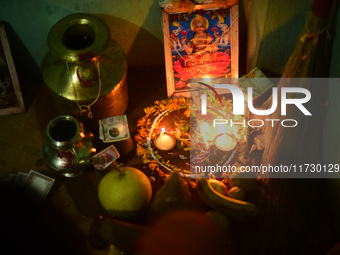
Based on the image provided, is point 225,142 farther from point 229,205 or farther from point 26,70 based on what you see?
point 26,70

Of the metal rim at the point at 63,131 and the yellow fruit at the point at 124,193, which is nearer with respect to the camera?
the yellow fruit at the point at 124,193

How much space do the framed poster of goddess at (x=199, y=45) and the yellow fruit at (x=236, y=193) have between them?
50.2 inches

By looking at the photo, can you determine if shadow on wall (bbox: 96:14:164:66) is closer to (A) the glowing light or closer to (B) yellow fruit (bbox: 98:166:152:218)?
(A) the glowing light

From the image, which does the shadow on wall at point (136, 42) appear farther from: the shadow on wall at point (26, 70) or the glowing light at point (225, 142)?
the glowing light at point (225, 142)

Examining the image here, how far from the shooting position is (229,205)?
2.21 meters

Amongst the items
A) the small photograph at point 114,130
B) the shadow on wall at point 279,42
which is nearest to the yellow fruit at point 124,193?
the small photograph at point 114,130

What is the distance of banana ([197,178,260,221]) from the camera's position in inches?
86.3

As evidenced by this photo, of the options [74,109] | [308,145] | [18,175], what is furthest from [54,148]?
[308,145]

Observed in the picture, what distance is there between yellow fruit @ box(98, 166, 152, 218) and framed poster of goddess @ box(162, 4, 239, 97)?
4.08ft

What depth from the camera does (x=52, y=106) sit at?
10.8ft

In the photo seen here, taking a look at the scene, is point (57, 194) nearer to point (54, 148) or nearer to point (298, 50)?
point (54, 148)

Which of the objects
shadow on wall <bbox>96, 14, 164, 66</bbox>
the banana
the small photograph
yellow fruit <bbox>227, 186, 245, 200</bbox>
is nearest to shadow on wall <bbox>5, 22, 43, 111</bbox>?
shadow on wall <bbox>96, 14, 164, 66</bbox>

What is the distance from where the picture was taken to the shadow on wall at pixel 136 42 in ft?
10.4

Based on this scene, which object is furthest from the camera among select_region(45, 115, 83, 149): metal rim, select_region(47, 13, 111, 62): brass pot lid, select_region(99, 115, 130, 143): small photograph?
select_region(99, 115, 130, 143): small photograph
